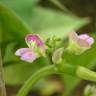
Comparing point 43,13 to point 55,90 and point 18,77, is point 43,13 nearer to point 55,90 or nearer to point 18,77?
point 18,77

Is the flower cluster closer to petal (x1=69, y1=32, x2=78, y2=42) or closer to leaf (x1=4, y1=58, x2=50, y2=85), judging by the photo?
petal (x1=69, y1=32, x2=78, y2=42)

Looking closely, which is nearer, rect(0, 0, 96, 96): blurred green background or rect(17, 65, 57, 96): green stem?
rect(17, 65, 57, 96): green stem

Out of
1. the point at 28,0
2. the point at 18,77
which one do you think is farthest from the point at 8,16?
the point at 28,0

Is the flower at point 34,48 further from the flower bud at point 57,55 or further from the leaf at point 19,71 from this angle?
the leaf at point 19,71

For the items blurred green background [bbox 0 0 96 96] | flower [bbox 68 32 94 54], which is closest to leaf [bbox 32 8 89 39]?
blurred green background [bbox 0 0 96 96]

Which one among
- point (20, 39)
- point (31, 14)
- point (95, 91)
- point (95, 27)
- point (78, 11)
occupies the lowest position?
point (95, 91)

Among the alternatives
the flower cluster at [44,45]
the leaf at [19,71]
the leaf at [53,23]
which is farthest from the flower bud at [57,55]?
the leaf at [53,23]
